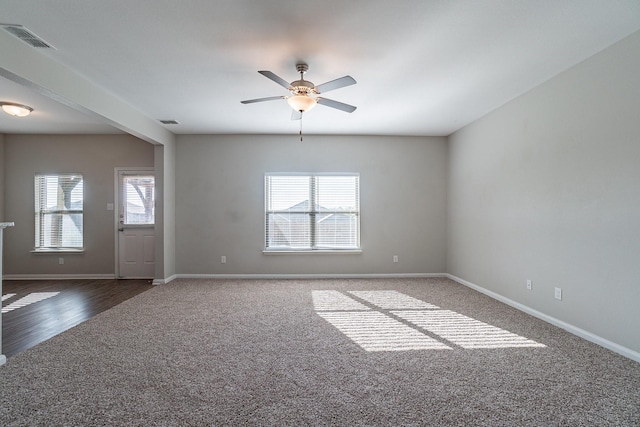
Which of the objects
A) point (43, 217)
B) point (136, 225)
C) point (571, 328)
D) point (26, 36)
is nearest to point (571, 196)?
point (571, 328)

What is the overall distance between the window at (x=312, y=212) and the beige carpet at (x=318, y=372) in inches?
84.0

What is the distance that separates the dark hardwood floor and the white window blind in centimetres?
114

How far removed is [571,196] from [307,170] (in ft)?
12.8

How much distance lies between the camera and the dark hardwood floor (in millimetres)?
3186

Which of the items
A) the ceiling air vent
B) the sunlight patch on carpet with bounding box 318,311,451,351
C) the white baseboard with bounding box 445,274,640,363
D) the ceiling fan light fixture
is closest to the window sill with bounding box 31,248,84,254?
the ceiling air vent

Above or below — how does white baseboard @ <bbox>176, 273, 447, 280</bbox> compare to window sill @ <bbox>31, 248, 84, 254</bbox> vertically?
below

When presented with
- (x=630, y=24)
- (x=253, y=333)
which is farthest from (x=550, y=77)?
(x=253, y=333)

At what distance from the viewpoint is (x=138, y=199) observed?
6.07 m

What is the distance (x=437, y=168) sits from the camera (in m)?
6.02

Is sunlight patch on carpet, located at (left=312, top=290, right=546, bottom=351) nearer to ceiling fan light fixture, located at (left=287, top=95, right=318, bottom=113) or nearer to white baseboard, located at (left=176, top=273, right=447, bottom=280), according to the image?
white baseboard, located at (left=176, top=273, right=447, bottom=280)

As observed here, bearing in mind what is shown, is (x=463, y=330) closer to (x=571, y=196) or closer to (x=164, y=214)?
(x=571, y=196)

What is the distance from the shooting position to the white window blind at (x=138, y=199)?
604cm

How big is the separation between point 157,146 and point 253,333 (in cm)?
393

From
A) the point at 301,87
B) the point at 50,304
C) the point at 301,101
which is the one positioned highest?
the point at 301,87
